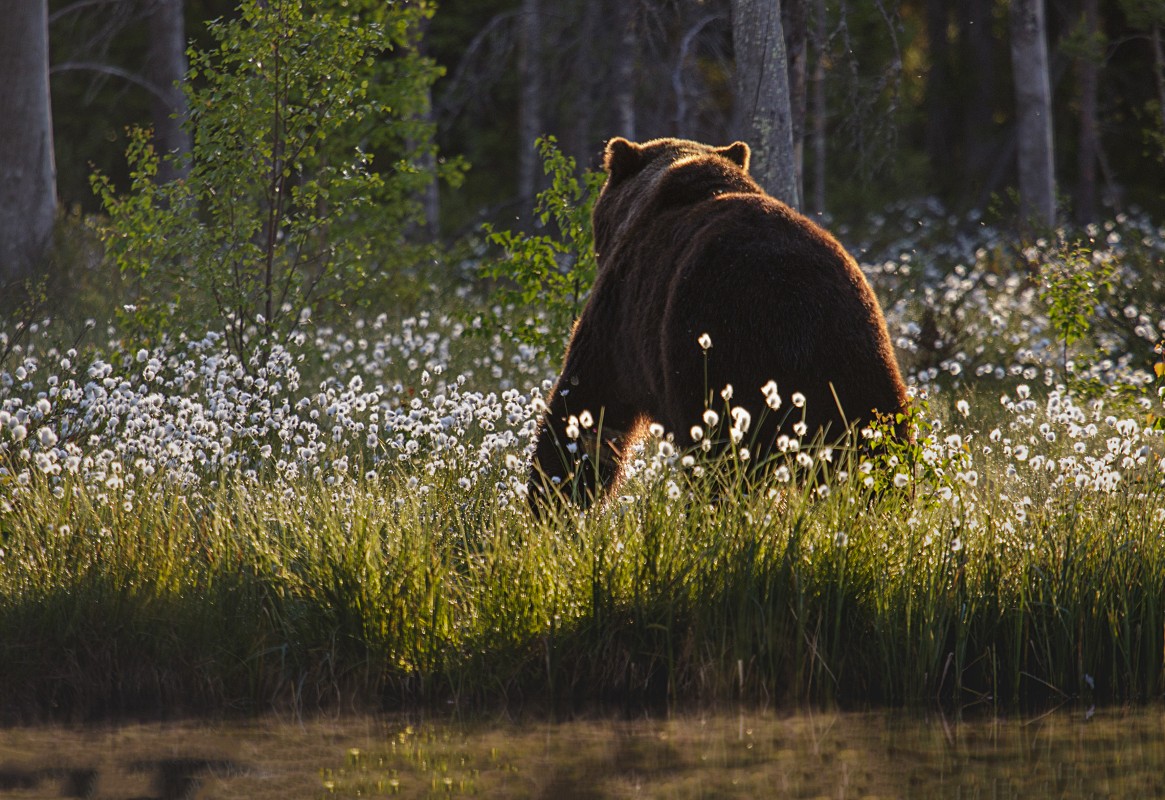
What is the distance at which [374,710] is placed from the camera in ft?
14.6

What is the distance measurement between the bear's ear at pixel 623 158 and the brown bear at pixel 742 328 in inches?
37.5

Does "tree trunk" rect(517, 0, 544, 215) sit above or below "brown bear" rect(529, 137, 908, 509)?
above

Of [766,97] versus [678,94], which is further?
[678,94]

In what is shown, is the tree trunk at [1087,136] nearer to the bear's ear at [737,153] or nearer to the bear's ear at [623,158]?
the bear's ear at [737,153]

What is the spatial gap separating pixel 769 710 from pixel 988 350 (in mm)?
7667

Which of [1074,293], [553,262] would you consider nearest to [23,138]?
[553,262]

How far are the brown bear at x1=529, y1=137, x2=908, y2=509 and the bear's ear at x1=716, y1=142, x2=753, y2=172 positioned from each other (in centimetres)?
89

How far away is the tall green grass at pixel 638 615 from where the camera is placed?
4.55 m

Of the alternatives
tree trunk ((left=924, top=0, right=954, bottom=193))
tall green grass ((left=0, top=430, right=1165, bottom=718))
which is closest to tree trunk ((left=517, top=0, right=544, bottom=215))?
tree trunk ((left=924, top=0, right=954, bottom=193))

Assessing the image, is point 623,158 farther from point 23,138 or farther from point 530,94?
point 530,94

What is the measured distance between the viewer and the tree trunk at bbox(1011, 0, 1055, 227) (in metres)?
15.0

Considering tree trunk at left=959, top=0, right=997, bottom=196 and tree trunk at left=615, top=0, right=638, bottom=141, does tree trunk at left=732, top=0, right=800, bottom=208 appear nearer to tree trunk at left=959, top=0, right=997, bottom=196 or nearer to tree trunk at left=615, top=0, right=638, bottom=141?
tree trunk at left=615, top=0, right=638, bottom=141

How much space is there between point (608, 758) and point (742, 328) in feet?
4.99

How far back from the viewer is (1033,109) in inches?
611
